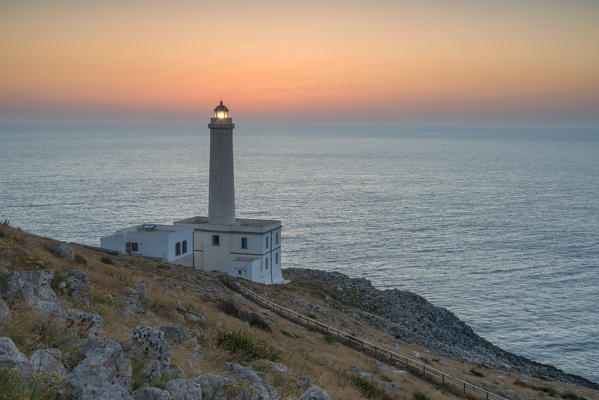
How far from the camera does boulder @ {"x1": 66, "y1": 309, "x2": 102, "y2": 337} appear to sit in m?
10.2

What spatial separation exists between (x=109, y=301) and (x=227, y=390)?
7675 mm

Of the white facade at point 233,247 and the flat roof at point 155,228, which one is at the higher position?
the flat roof at point 155,228

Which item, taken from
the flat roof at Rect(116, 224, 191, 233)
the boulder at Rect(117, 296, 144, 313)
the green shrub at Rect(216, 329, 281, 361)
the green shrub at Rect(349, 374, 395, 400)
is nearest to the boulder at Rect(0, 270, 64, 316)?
the boulder at Rect(117, 296, 144, 313)

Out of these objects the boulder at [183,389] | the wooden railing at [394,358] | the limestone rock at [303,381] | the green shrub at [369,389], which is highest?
the boulder at [183,389]

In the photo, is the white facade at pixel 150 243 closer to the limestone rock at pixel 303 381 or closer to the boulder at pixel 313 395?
the limestone rock at pixel 303 381

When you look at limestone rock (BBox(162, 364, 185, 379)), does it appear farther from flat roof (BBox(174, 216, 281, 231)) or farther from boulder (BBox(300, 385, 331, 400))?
flat roof (BBox(174, 216, 281, 231))

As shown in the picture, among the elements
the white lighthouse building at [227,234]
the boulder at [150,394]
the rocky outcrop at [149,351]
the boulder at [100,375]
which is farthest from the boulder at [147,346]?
the white lighthouse building at [227,234]

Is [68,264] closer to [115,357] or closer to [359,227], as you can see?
[115,357]

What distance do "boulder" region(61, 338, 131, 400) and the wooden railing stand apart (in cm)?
1846

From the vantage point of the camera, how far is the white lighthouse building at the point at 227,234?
44969mm

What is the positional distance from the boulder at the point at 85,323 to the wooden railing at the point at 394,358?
17111 millimetres

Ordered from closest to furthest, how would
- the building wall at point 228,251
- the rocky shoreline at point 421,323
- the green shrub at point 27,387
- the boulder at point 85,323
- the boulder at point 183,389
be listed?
the green shrub at point 27,387 → the boulder at point 183,389 → the boulder at point 85,323 → the rocky shoreline at point 421,323 → the building wall at point 228,251

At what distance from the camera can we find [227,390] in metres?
8.90

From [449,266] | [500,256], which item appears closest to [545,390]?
[449,266]
